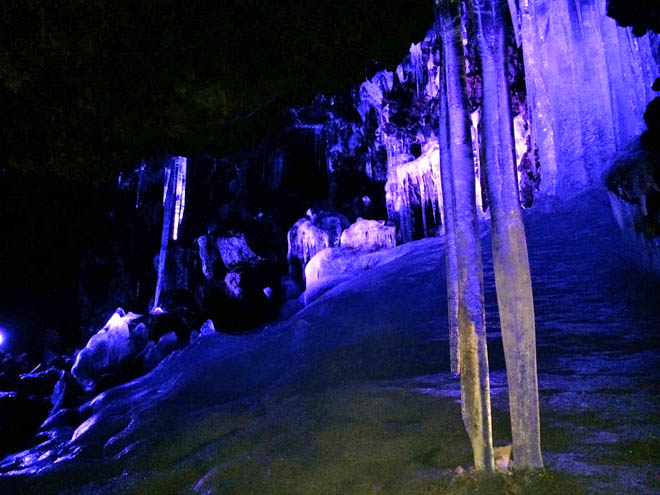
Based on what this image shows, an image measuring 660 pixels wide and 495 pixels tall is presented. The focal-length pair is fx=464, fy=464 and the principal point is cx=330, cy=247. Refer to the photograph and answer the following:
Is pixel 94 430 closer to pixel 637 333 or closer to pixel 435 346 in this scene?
pixel 435 346

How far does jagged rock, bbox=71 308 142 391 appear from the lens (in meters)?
15.8

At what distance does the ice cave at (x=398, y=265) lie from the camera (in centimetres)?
293

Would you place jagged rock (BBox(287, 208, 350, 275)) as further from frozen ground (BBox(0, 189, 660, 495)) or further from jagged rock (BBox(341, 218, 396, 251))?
frozen ground (BBox(0, 189, 660, 495))

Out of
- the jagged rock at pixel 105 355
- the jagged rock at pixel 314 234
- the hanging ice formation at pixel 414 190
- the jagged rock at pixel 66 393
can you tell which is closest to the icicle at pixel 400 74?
the hanging ice formation at pixel 414 190

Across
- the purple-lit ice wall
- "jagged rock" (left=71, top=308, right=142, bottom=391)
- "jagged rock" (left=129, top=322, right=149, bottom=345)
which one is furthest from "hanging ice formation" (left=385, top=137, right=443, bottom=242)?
"jagged rock" (left=71, top=308, right=142, bottom=391)

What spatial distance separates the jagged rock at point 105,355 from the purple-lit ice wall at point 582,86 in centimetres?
1442

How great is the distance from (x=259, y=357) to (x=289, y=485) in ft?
17.5

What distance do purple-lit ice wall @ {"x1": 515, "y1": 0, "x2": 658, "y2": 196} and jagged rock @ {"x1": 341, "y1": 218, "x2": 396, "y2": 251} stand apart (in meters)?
5.98

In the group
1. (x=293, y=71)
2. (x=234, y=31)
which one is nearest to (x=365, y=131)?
(x=293, y=71)

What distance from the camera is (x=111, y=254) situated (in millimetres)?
31453

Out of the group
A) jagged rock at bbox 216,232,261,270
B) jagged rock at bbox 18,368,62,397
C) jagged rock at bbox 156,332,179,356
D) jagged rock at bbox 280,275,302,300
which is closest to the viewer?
jagged rock at bbox 156,332,179,356

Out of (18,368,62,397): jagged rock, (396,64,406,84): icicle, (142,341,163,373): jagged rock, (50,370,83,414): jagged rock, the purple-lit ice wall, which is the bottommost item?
(18,368,62,397): jagged rock

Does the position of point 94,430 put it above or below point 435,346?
below

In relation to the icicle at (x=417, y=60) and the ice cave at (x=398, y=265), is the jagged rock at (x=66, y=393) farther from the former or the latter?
the icicle at (x=417, y=60)
